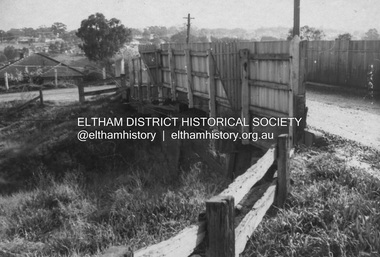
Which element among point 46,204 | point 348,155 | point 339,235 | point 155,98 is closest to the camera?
point 339,235

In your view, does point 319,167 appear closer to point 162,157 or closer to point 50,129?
point 162,157

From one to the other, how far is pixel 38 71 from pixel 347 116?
3412 centimetres

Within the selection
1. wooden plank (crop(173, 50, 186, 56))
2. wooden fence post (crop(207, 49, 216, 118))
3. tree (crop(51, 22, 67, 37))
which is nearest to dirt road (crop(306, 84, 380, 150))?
wooden fence post (crop(207, 49, 216, 118))

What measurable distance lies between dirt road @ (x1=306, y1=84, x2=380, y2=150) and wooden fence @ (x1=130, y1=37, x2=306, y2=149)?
160 centimetres

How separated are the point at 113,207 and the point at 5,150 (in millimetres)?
11955

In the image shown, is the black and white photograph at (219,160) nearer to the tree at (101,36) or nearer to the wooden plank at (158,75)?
the wooden plank at (158,75)

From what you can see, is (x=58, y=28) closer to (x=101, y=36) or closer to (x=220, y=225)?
(x=101, y=36)

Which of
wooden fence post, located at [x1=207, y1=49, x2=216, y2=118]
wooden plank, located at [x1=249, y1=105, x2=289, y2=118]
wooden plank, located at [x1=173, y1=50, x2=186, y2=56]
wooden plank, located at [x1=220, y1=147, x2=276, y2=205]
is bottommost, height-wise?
wooden plank, located at [x1=220, y1=147, x2=276, y2=205]

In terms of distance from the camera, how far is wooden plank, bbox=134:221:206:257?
256 cm

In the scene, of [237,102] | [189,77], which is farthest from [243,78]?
[189,77]

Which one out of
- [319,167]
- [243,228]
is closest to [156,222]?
[243,228]

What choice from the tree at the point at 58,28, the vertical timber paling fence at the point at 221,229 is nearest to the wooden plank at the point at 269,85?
the vertical timber paling fence at the point at 221,229

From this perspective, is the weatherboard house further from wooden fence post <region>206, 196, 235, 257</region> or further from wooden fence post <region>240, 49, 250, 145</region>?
wooden fence post <region>206, 196, 235, 257</region>

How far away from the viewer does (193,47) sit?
381 inches
